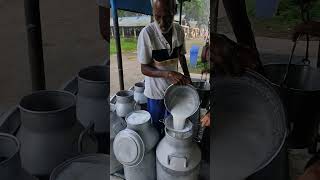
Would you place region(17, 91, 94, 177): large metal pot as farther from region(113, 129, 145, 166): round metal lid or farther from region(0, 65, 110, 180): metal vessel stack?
region(113, 129, 145, 166): round metal lid

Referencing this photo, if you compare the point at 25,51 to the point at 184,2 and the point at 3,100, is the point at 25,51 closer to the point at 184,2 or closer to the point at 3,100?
the point at 3,100

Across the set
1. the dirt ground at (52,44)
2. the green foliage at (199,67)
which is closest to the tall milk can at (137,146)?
the green foliage at (199,67)

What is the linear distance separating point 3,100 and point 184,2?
0.66 meters

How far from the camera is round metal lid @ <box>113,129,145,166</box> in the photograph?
602mm

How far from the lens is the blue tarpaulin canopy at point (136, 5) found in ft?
1.78

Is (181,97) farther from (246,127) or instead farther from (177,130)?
(246,127)

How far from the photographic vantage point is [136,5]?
0.54 meters

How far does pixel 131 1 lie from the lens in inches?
21.3

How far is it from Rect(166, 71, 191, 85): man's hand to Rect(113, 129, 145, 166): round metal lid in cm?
11

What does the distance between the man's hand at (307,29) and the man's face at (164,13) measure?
1.05ft

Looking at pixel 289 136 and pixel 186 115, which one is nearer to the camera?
pixel 186 115

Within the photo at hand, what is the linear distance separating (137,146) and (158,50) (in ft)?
0.57

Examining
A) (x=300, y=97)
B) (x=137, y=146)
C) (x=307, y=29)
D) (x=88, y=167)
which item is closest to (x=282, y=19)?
(x=307, y=29)

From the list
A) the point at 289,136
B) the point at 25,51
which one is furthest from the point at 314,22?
the point at 25,51
